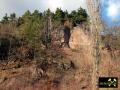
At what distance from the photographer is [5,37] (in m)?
49.3

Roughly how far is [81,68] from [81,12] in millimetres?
14955

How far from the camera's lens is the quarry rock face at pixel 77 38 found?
53.5 metres

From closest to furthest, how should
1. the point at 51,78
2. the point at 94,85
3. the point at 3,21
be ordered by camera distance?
the point at 94,85 < the point at 51,78 < the point at 3,21

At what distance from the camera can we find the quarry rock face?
2104 inches

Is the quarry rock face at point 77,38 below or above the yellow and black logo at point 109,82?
above

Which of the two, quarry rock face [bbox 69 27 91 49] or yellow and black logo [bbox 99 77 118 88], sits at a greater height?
quarry rock face [bbox 69 27 91 49]

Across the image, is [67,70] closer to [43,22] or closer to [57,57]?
[57,57]

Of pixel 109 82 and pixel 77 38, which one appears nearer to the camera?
pixel 109 82

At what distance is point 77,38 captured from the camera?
55.0 meters

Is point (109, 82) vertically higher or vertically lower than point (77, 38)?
lower

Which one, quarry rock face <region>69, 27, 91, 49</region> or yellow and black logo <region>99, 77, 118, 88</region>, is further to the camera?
quarry rock face <region>69, 27, 91, 49</region>

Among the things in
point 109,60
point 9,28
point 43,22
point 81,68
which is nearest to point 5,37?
point 9,28

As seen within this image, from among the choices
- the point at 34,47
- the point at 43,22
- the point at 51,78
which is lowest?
the point at 51,78

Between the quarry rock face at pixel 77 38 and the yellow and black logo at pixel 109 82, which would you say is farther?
the quarry rock face at pixel 77 38
